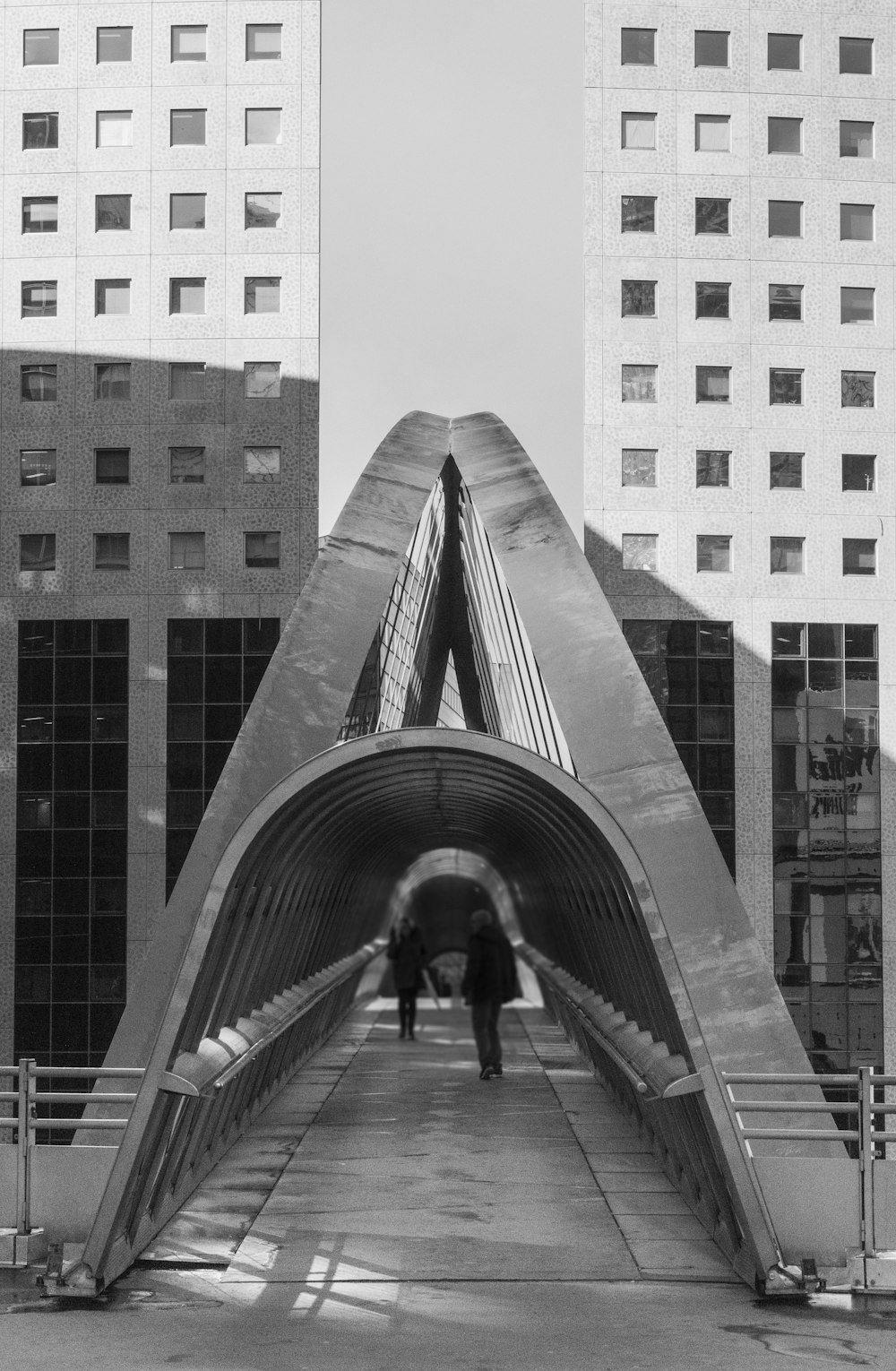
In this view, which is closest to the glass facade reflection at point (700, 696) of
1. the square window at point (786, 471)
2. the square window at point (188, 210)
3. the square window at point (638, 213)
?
the square window at point (786, 471)

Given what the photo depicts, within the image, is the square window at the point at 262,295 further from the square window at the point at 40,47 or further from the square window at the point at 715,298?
the square window at the point at 715,298

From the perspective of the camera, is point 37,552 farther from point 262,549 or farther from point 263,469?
point 263,469

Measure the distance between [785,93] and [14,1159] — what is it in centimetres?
3909

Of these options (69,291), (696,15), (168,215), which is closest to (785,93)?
(696,15)

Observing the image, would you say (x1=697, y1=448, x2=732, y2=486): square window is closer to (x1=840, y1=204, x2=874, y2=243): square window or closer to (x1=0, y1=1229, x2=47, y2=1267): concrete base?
(x1=840, y1=204, x2=874, y2=243): square window

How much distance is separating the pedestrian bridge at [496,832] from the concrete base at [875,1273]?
244 millimetres

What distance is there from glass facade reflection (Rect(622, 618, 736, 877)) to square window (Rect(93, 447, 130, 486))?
42.2 feet

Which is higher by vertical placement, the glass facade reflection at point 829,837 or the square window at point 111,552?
the square window at point 111,552

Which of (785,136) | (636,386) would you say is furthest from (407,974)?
(785,136)

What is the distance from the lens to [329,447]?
2618 inches

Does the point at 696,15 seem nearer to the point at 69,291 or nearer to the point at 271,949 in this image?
the point at 69,291

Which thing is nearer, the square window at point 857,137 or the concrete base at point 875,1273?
the concrete base at point 875,1273

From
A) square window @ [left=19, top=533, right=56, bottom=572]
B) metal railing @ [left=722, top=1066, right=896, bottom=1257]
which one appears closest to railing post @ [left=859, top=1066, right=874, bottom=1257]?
metal railing @ [left=722, top=1066, right=896, bottom=1257]

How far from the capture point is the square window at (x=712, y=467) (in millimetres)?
41344
